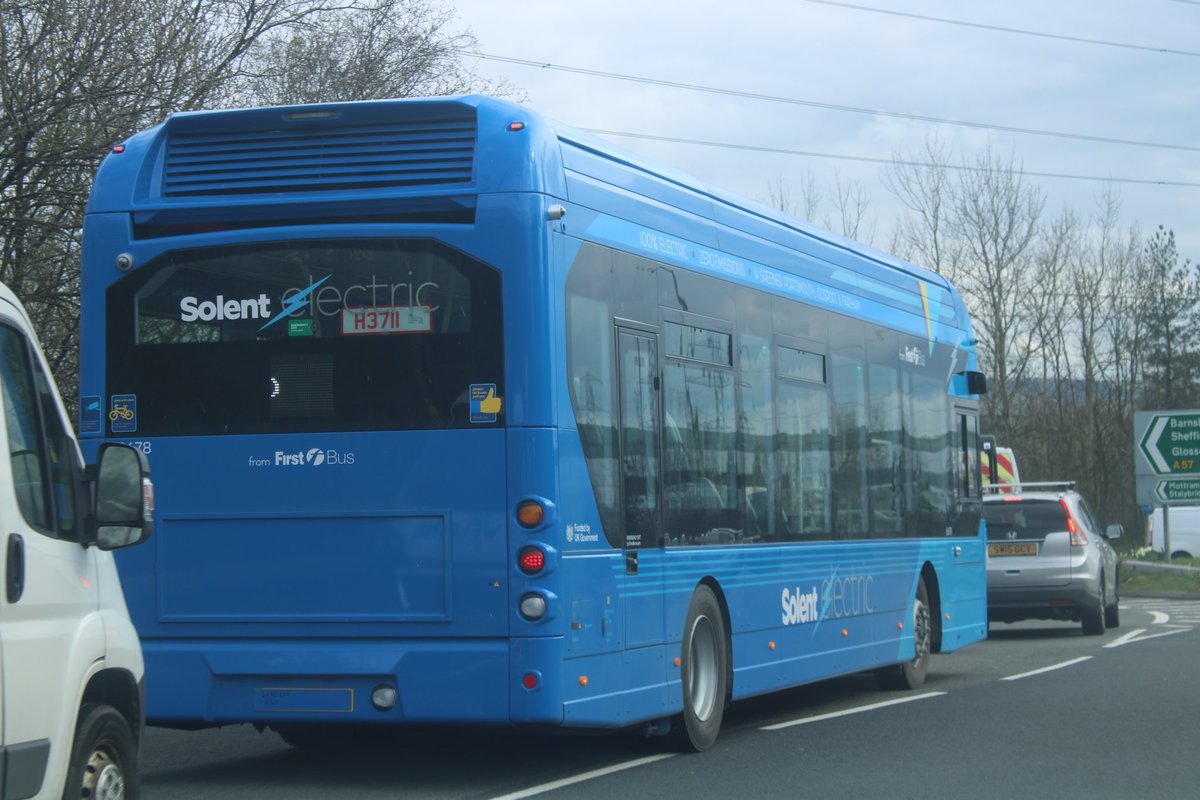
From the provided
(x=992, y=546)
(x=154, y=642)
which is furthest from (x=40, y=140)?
(x=992, y=546)

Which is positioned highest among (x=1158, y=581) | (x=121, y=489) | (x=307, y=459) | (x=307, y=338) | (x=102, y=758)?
(x=307, y=338)

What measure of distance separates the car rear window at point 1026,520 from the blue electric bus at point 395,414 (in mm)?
11852

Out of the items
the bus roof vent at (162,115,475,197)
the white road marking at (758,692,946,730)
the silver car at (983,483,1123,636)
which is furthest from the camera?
the silver car at (983,483,1123,636)

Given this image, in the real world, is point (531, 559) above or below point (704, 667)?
above

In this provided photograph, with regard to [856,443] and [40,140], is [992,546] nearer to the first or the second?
[856,443]

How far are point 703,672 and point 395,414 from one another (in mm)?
2749

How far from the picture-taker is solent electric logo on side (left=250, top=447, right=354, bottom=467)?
8484 millimetres

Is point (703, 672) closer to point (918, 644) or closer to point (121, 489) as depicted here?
point (918, 644)

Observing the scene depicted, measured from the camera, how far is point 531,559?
8.12 metres

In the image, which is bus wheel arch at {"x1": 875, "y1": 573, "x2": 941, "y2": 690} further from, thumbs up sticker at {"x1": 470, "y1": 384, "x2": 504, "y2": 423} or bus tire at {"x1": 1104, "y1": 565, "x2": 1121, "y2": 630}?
bus tire at {"x1": 1104, "y1": 565, "x2": 1121, "y2": 630}

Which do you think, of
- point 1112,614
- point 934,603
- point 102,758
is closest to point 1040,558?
point 1112,614

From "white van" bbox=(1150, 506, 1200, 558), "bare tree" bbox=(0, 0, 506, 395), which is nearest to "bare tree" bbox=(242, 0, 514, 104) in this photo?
"bare tree" bbox=(0, 0, 506, 395)

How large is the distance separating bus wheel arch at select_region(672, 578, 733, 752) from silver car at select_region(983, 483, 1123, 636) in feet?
36.3

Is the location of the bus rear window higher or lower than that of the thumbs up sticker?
higher
